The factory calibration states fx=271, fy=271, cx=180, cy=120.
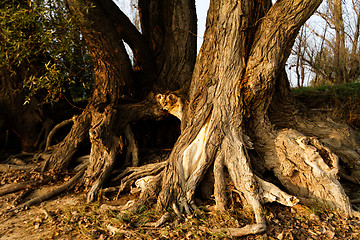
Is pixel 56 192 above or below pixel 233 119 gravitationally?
below

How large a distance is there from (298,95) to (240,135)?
4650 mm

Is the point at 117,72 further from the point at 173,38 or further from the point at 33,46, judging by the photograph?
the point at 33,46

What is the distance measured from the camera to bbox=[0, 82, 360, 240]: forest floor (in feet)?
11.2

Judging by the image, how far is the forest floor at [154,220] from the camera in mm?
3402

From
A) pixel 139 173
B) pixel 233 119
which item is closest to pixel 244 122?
pixel 233 119

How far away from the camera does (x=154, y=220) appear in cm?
376

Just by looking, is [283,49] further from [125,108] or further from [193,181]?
[125,108]

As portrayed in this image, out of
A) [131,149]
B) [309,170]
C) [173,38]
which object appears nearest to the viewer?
[309,170]

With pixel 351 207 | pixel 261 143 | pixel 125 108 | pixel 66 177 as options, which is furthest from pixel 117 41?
pixel 351 207

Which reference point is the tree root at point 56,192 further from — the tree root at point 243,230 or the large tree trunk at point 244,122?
the tree root at point 243,230

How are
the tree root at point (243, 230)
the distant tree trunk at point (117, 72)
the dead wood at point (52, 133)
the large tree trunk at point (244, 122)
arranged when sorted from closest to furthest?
1. the tree root at point (243, 230)
2. the large tree trunk at point (244, 122)
3. the distant tree trunk at point (117, 72)
4. the dead wood at point (52, 133)

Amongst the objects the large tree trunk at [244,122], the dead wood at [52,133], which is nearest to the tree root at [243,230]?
the large tree trunk at [244,122]

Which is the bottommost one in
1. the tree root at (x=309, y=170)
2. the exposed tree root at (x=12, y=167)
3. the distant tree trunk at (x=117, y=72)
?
the exposed tree root at (x=12, y=167)

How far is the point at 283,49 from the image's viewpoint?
442 centimetres
